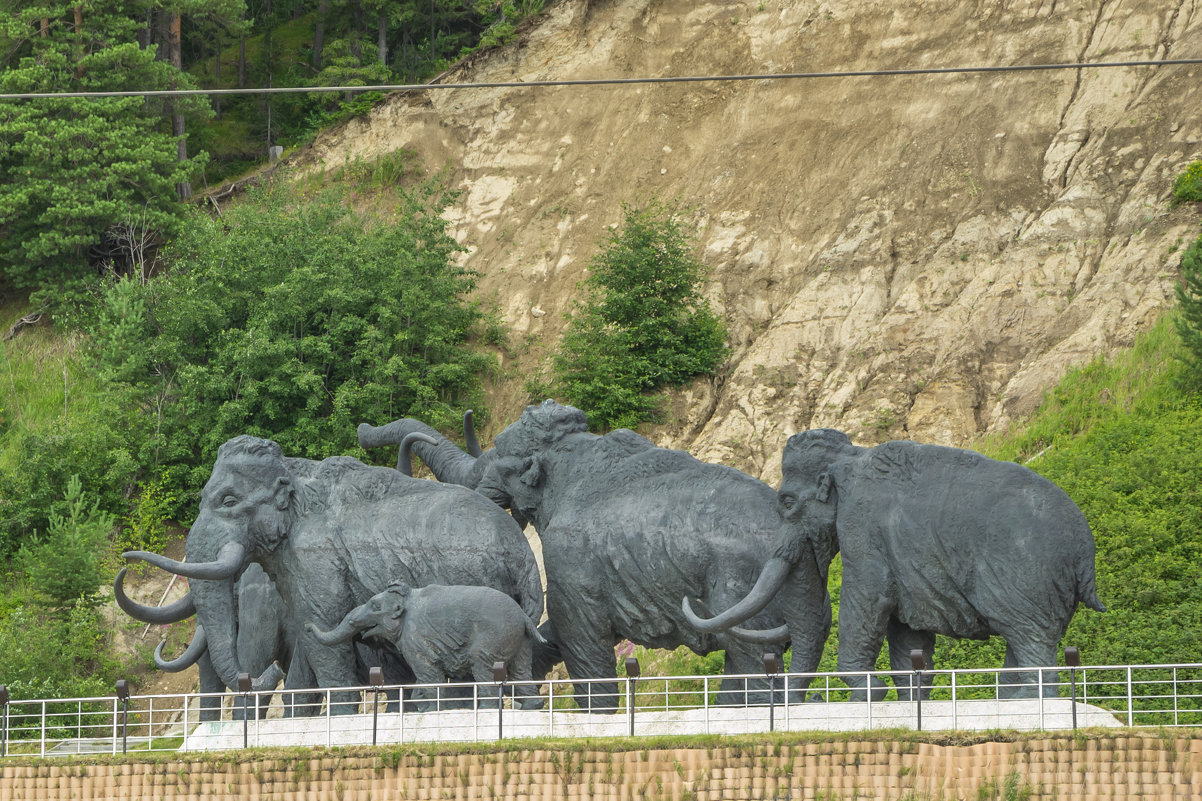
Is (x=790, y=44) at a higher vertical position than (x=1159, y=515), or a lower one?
higher

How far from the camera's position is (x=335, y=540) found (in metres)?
19.0

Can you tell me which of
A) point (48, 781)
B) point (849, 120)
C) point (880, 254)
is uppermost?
point (849, 120)

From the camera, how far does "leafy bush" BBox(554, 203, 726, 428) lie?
34812 mm

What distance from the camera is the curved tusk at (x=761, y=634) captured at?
1734 centimetres

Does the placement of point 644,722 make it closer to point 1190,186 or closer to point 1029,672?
point 1029,672

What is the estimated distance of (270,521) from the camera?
62.6 ft

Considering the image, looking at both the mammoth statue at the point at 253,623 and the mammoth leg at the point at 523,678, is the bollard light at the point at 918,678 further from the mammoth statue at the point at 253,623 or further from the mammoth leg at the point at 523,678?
the mammoth statue at the point at 253,623

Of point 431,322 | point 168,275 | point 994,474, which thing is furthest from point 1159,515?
point 168,275

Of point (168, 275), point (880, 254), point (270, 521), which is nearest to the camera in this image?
point (270, 521)

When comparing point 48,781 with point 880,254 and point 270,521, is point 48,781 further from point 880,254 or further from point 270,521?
point 880,254

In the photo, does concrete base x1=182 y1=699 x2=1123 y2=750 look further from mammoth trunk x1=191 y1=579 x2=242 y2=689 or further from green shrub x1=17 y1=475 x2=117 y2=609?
green shrub x1=17 y1=475 x2=117 y2=609

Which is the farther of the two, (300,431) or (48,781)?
(300,431)

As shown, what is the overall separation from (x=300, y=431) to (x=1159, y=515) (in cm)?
1654

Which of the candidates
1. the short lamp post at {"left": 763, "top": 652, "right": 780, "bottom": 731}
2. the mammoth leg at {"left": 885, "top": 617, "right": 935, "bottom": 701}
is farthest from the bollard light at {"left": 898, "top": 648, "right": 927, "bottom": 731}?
the mammoth leg at {"left": 885, "top": 617, "right": 935, "bottom": 701}
